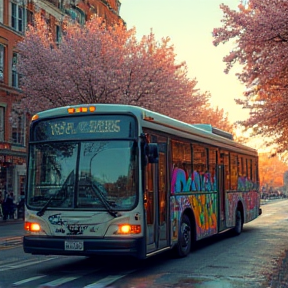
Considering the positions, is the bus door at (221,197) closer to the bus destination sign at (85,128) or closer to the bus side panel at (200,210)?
the bus side panel at (200,210)

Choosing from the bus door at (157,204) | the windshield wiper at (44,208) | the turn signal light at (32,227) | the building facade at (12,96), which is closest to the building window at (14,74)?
the building facade at (12,96)

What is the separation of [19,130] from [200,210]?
24.8m

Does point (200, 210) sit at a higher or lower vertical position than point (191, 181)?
lower

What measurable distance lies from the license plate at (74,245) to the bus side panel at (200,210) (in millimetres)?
2422

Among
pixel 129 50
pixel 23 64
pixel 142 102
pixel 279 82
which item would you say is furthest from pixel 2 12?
pixel 279 82

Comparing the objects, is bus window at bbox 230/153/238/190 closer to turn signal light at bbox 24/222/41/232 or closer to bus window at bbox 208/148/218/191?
bus window at bbox 208/148/218/191

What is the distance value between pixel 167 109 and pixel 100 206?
23.8 metres

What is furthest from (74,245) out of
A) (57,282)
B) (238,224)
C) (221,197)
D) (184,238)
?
(238,224)

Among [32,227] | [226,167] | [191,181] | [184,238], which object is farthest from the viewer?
[226,167]

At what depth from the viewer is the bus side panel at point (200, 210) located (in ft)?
39.4

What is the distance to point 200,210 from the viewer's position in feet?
45.3

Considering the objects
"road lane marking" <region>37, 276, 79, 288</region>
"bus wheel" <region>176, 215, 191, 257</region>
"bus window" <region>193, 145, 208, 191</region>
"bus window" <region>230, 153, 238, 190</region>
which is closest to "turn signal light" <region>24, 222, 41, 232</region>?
"road lane marking" <region>37, 276, 79, 288</region>

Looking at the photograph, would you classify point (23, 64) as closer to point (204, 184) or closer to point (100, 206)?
point (204, 184)

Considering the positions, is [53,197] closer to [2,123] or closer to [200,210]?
[200,210]
